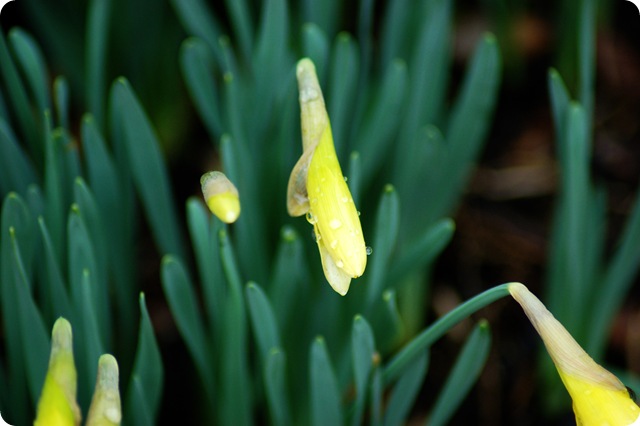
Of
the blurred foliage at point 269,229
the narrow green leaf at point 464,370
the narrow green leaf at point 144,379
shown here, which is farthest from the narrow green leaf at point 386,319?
the narrow green leaf at point 144,379

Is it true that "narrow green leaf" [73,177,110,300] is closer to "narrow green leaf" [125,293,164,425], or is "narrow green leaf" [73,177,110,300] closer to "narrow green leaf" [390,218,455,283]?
"narrow green leaf" [125,293,164,425]

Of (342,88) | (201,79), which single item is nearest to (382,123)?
(342,88)

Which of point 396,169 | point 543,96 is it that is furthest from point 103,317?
point 543,96

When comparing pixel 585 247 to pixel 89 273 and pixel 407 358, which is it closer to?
pixel 407 358

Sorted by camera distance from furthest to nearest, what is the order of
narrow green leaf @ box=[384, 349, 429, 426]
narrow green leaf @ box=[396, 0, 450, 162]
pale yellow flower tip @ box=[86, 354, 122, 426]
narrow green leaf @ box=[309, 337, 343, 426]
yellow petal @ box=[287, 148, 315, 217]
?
narrow green leaf @ box=[396, 0, 450, 162] < narrow green leaf @ box=[384, 349, 429, 426] < narrow green leaf @ box=[309, 337, 343, 426] < yellow petal @ box=[287, 148, 315, 217] < pale yellow flower tip @ box=[86, 354, 122, 426]

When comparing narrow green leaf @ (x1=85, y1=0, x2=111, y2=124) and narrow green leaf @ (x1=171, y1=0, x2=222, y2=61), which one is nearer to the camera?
narrow green leaf @ (x1=85, y1=0, x2=111, y2=124)

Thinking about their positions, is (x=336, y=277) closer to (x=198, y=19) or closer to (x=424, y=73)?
(x=424, y=73)

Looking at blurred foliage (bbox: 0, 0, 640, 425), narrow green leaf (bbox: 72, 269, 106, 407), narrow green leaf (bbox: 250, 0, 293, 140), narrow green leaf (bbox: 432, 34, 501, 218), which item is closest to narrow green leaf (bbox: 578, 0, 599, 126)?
blurred foliage (bbox: 0, 0, 640, 425)

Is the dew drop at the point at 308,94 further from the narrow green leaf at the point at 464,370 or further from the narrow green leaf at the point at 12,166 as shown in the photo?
the narrow green leaf at the point at 12,166
